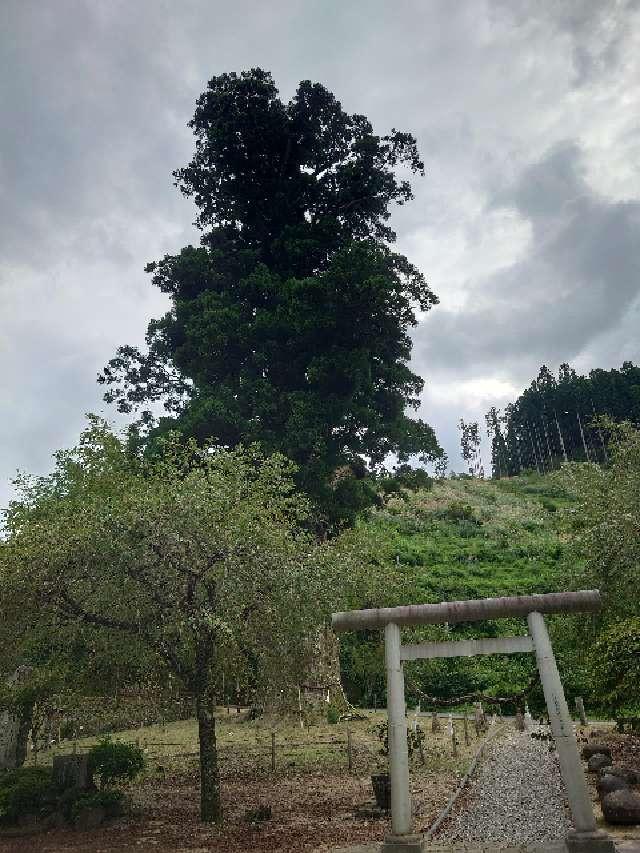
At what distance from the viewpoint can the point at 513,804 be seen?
12.5 m

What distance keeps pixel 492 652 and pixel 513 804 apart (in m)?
5.05

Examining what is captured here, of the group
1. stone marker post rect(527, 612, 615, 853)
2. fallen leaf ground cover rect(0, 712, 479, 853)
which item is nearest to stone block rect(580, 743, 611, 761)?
fallen leaf ground cover rect(0, 712, 479, 853)

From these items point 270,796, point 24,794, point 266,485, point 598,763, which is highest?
point 266,485

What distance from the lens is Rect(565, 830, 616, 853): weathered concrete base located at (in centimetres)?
814

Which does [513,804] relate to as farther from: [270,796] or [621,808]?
[270,796]

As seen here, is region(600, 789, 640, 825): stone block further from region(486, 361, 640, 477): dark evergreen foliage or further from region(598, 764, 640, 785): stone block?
region(486, 361, 640, 477): dark evergreen foliage

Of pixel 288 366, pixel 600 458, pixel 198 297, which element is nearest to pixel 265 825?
pixel 288 366

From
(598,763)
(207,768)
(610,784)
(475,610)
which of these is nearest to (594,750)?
(598,763)

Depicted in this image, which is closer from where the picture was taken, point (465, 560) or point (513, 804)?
point (513, 804)

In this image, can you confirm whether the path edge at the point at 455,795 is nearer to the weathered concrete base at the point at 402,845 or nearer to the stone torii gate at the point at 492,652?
the weathered concrete base at the point at 402,845

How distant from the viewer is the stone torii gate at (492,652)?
8.48 meters

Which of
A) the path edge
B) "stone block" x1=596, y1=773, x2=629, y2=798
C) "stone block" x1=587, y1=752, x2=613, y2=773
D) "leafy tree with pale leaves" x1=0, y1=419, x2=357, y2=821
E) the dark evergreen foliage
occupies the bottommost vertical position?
the path edge

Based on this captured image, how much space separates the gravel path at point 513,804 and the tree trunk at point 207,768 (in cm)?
455

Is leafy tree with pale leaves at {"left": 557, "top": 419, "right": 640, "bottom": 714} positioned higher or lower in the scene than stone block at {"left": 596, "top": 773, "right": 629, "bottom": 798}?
higher
